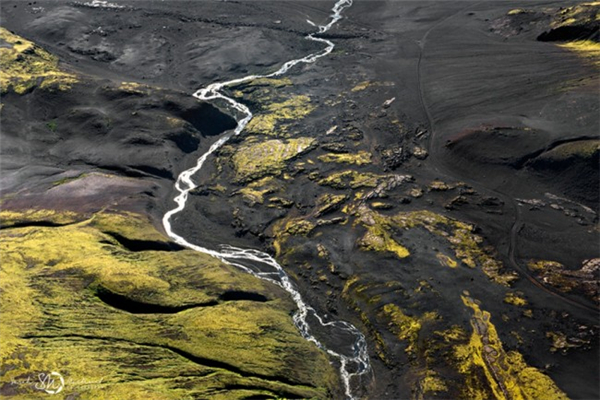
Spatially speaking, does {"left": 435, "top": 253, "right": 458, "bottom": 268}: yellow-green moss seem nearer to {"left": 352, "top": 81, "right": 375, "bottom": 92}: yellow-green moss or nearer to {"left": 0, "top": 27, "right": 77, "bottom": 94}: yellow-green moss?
{"left": 352, "top": 81, "right": 375, "bottom": 92}: yellow-green moss

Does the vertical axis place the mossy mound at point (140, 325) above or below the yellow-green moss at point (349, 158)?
below

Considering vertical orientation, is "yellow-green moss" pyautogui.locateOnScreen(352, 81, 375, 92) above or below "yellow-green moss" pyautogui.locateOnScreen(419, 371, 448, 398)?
above

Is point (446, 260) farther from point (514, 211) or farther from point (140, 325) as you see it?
point (140, 325)

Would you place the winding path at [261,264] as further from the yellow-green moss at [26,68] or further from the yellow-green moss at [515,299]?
the yellow-green moss at [26,68]

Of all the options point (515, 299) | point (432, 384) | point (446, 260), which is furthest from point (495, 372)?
point (446, 260)

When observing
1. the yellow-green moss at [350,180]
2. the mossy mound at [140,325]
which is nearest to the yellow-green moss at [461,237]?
the yellow-green moss at [350,180]

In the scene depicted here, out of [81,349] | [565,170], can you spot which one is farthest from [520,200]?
[81,349]

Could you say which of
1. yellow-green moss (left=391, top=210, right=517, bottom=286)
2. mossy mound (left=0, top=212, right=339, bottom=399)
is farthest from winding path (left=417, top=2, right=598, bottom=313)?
mossy mound (left=0, top=212, right=339, bottom=399)
